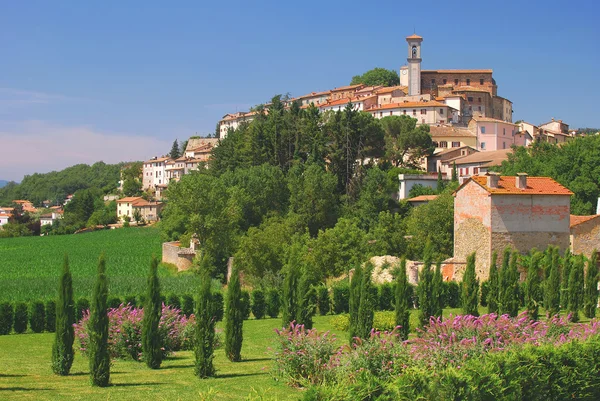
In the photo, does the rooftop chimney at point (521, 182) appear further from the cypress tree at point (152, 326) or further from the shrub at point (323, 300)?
the cypress tree at point (152, 326)

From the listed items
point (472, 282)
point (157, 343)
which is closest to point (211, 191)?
point (472, 282)

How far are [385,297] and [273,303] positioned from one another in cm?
578

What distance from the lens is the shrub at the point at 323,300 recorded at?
35719 millimetres

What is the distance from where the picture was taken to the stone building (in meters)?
37.9

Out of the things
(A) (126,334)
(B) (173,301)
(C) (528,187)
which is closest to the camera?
(A) (126,334)

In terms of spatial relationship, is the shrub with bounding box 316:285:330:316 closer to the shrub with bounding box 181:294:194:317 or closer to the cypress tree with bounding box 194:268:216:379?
the shrub with bounding box 181:294:194:317

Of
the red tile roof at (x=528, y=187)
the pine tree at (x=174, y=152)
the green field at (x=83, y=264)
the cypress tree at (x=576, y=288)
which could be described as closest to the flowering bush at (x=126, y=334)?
the green field at (x=83, y=264)

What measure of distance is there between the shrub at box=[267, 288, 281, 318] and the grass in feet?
35.0

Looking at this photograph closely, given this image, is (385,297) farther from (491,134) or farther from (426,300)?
(491,134)

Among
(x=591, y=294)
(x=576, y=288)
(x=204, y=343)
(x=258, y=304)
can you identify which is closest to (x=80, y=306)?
(x=258, y=304)

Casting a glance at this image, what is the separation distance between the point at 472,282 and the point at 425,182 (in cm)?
3869

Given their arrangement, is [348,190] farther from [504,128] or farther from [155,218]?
[155,218]

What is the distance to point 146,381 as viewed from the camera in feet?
60.4

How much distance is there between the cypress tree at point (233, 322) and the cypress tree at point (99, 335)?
4022mm
